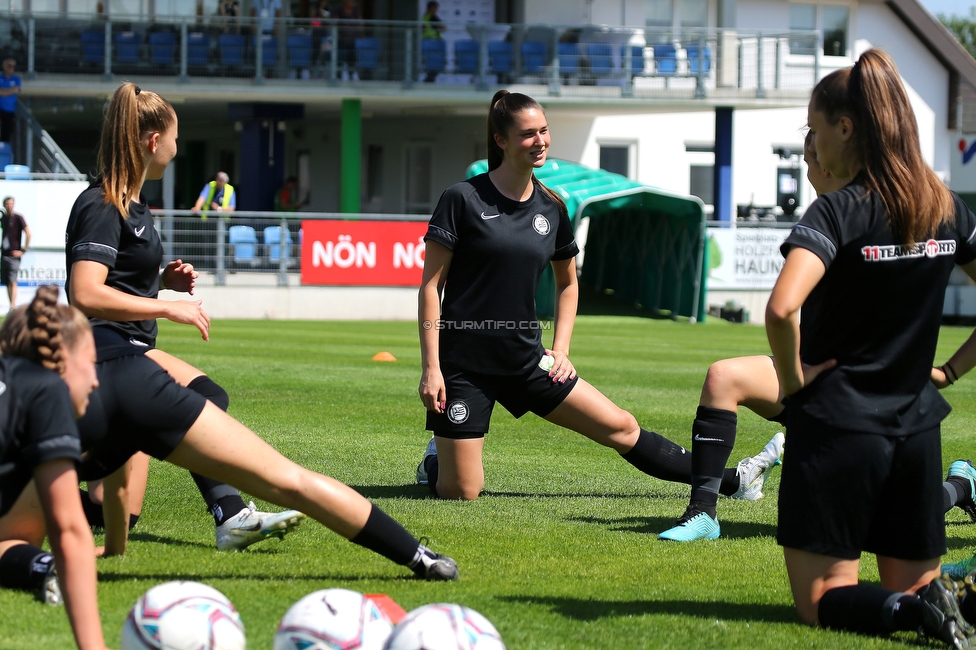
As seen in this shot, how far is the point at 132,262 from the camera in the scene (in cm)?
505

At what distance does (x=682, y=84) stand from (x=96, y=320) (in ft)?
93.0

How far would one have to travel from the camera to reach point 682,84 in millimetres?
31781

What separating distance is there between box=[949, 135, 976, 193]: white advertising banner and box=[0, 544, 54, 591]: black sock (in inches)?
1391

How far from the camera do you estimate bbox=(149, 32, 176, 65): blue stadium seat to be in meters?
28.9

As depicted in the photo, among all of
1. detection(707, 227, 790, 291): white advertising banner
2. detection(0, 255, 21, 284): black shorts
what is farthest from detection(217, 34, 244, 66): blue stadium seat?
detection(707, 227, 790, 291): white advertising banner

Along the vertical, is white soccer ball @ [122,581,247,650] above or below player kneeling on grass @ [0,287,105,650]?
below

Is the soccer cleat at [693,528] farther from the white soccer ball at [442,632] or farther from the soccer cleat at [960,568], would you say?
the white soccer ball at [442,632]

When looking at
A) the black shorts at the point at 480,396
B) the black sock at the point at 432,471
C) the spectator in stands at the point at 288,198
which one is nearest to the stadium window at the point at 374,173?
the spectator in stands at the point at 288,198

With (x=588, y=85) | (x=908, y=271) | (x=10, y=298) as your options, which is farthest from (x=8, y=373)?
(x=588, y=85)

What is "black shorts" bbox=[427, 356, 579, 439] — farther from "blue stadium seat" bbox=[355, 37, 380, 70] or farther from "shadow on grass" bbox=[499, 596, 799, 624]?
"blue stadium seat" bbox=[355, 37, 380, 70]

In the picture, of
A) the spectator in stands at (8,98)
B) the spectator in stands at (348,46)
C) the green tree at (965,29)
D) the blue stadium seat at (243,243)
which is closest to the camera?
the blue stadium seat at (243,243)

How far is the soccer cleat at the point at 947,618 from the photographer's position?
3684mm

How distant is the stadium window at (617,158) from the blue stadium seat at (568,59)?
16.4ft

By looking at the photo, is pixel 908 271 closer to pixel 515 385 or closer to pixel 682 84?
pixel 515 385
